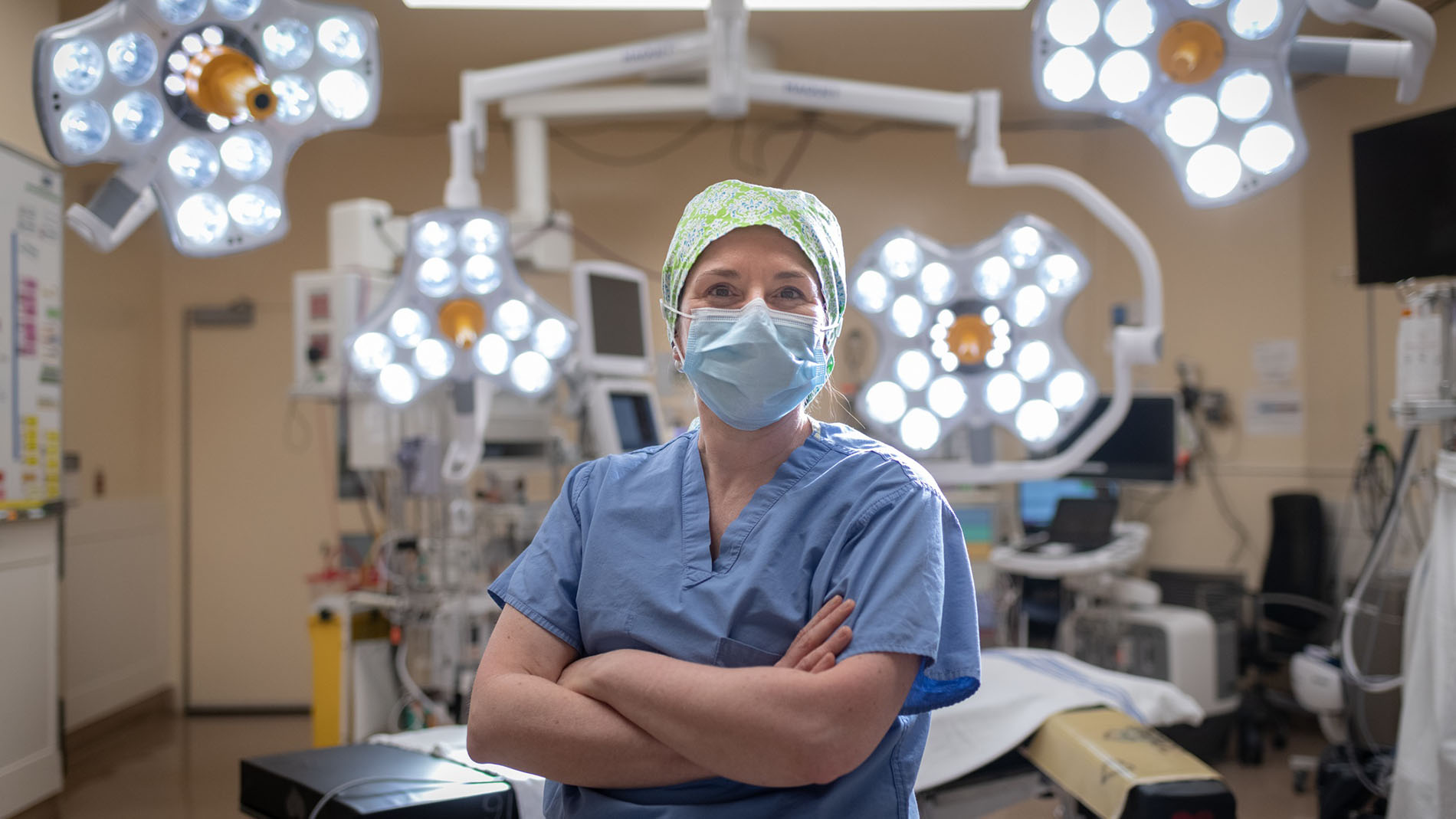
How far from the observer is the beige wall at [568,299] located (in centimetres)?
493

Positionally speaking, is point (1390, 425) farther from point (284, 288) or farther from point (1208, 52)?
point (284, 288)

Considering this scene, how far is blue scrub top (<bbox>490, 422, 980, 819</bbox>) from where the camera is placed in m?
1.13

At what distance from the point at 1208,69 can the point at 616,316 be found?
1884 mm

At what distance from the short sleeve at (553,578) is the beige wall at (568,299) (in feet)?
12.4

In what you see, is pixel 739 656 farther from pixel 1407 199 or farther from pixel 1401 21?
pixel 1407 199

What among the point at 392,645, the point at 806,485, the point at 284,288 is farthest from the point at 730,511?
the point at 284,288

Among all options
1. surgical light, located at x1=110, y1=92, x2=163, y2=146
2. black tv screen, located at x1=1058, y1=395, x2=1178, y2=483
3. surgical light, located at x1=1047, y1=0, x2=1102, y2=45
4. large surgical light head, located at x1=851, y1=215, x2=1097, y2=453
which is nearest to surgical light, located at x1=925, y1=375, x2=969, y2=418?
large surgical light head, located at x1=851, y1=215, x2=1097, y2=453

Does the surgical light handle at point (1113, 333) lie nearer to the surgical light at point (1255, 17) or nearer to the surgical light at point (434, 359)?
the surgical light at point (1255, 17)

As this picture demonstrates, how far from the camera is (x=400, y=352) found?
265 cm

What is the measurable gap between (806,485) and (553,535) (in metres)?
0.31

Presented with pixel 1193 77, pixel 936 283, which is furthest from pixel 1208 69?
pixel 936 283

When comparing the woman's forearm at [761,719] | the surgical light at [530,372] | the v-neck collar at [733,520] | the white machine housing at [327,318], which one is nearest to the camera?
the woman's forearm at [761,719]

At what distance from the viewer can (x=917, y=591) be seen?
1104 mm

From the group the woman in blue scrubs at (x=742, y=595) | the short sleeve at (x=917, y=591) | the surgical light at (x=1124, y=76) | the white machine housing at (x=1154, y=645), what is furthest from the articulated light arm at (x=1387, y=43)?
the white machine housing at (x=1154, y=645)
